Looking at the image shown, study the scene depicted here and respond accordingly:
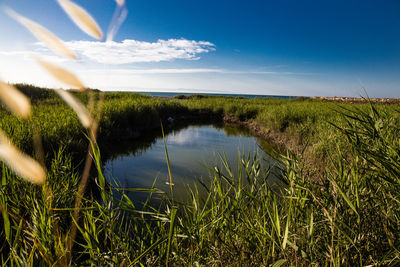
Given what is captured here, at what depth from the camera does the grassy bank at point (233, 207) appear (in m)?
0.92

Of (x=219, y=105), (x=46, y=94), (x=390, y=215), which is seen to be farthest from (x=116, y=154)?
(x=219, y=105)

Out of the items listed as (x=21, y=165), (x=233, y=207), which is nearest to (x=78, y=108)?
(x=21, y=165)

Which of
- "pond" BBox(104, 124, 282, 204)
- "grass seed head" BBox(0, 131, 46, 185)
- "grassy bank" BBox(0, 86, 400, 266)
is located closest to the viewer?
"grass seed head" BBox(0, 131, 46, 185)

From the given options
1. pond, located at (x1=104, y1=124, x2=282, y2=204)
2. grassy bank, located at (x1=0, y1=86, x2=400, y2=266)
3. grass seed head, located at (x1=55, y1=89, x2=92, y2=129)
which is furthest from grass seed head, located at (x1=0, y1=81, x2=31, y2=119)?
pond, located at (x1=104, y1=124, x2=282, y2=204)

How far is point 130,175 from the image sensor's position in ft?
12.7

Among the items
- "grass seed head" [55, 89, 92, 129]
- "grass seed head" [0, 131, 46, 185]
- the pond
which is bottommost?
the pond

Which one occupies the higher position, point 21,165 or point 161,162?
point 21,165

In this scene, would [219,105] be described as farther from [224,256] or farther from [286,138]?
[224,256]

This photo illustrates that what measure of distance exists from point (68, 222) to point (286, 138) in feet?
20.7

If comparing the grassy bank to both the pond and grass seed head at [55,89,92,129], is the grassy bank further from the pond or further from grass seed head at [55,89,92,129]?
the pond

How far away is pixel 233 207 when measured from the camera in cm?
120

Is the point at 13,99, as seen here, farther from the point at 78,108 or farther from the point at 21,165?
the point at 21,165

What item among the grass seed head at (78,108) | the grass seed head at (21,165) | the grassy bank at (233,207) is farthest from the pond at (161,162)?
the grass seed head at (78,108)

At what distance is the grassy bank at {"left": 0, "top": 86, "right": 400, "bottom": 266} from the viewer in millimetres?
919
